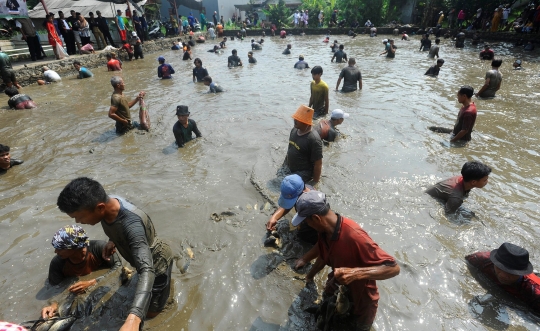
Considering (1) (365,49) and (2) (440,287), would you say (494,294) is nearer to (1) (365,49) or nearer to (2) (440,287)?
(2) (440,287)

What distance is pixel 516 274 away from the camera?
2658 millimetres

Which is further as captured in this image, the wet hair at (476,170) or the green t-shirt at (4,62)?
the green t-shirt at (4,62)

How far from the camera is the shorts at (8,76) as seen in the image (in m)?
10.5

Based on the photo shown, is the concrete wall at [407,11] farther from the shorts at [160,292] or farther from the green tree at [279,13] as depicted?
the shorts at [160,292]

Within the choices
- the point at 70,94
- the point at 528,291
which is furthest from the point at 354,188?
the point at 70,94

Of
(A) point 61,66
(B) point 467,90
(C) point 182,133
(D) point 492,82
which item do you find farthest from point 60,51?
(D) point 492,82

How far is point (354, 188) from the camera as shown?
16.0ft

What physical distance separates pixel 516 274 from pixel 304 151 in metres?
2.66

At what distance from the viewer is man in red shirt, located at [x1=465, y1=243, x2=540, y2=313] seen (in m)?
2.68

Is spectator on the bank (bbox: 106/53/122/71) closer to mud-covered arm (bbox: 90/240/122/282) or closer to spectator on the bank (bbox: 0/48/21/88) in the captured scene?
spectator on the bank (bbox: 0/48/21/88)

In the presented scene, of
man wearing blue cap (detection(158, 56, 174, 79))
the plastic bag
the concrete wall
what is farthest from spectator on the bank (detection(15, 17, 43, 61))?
the concrete wall

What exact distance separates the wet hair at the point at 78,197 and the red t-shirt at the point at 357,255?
5.63ft

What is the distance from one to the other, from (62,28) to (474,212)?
1718cm

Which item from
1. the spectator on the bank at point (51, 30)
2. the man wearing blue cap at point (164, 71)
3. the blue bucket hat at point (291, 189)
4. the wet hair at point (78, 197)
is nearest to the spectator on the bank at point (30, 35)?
the spectator on the bank at point (51, 30)
